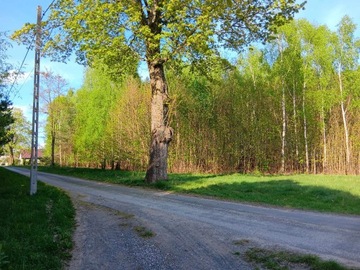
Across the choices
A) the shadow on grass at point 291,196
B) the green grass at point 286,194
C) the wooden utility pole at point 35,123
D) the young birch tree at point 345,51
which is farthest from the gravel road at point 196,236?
the young birch tree at point 345,51

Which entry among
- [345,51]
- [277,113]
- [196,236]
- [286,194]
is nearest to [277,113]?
[277,113]

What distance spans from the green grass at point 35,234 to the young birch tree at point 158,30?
8.32 m

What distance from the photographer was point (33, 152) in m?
12.8

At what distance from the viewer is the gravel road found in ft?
18.1

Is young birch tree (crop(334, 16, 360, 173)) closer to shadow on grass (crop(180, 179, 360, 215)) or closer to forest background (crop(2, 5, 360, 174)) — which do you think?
forest background (crop(2, 5, 360, 174))

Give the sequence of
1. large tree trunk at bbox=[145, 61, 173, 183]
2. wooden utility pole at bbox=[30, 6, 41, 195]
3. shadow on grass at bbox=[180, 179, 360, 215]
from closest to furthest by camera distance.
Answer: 1. shadow on grass at bbox=[180, 179, 360, 215]
2. wooden utility pole at bbox=[30, 6, 41, 195]
3. large tree trunk at bbox=[145, 61, 173, 183]

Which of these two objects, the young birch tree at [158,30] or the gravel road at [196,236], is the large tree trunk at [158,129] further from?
the gravel road at [196,236]

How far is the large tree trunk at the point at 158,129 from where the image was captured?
17969mm

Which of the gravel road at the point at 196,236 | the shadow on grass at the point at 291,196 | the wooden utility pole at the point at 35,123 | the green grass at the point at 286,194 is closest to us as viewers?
the gravel road at the point at 196,236

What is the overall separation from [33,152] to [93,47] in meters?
5.81

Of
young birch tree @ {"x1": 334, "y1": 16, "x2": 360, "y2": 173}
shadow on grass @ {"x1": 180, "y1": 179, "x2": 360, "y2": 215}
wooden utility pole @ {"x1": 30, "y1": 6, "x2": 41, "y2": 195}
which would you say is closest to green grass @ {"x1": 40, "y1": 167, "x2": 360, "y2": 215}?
shadow on grass @ {"x1": 180, "y1": 179, "x2": 360, "y2": 215}

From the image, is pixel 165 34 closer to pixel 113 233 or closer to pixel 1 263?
pixel 113 233

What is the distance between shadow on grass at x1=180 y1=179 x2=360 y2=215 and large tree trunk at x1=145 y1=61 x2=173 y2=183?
2.59 metres

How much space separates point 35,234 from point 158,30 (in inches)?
512
